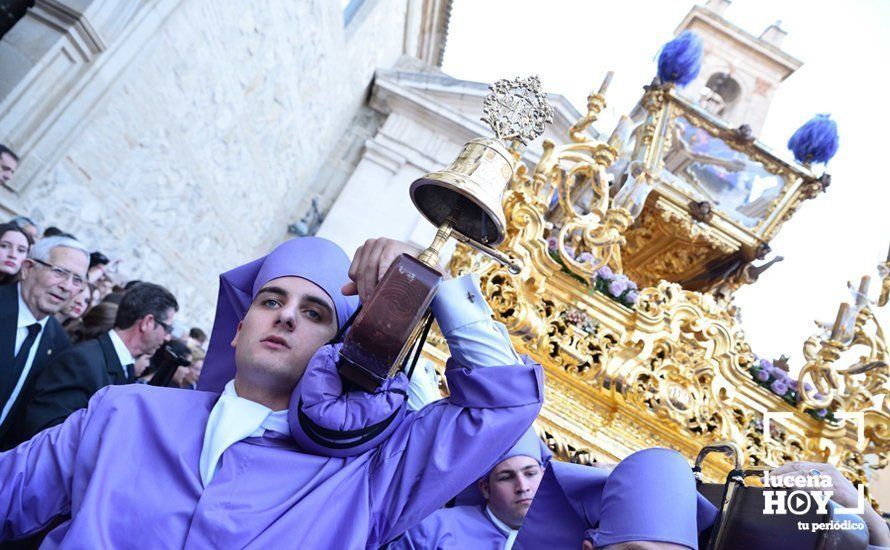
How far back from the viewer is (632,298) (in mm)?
4785

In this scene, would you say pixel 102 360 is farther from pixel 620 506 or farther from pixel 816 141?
pixel 816 141

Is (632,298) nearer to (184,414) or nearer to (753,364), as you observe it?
(753,364)

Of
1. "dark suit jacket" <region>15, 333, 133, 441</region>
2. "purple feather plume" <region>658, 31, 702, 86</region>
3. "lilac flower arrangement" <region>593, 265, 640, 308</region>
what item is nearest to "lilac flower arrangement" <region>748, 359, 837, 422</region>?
"lilac flower arrangement" <region>593, 265, 640, 308</region>

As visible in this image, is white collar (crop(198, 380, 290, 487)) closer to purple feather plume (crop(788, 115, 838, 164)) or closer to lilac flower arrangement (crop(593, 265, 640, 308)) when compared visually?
lilac flower arrangement (crop(593, 265, 640, 308))

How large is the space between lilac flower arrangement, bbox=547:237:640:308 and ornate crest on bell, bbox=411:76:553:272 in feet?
10.4

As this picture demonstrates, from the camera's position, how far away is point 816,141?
20.9 feet

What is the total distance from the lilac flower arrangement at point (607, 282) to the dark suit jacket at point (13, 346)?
3238 mm


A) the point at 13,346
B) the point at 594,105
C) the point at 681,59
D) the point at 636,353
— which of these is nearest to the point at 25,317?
the point at 13,346

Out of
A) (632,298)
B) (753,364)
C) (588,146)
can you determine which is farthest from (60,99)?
(753,364)

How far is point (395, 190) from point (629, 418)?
660cm

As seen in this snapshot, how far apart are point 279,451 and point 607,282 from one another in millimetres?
3782

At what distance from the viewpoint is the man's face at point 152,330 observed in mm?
3316

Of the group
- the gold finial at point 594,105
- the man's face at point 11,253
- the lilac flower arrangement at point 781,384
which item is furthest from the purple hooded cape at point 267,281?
the lilac flower arrangement at point 781,384

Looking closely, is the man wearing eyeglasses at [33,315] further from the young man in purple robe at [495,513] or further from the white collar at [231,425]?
the young man in purple robe at [495,513]
